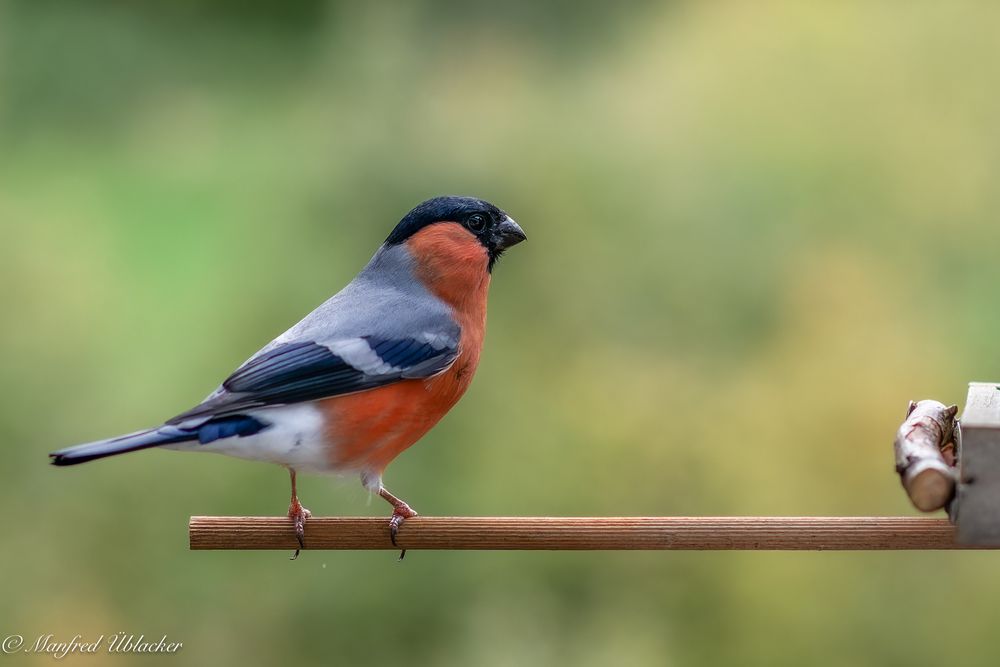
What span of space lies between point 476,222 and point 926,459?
1.25 meters

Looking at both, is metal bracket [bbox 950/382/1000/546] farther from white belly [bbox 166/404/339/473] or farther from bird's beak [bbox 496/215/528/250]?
white belly [bbox 166/404/339/473]

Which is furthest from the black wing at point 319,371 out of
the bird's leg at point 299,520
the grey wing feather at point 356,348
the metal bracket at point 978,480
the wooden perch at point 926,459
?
the metal bracket at point 978,480

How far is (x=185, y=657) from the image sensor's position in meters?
4.08

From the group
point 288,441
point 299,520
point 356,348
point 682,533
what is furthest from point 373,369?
point 682,533

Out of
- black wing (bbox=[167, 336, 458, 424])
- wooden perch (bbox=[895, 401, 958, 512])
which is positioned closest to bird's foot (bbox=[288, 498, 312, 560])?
black wing (bbox=[167, 336, 458, 424])

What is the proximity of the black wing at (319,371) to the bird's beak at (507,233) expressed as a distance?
1.10 ft

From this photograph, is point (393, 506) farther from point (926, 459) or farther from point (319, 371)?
point (926, 459)

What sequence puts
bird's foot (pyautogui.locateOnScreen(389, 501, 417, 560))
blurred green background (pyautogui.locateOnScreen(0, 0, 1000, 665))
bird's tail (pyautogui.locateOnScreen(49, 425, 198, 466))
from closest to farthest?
bird's tail (pyautogui.locateOnScreen(49, 425, 198, 466)), bird's foot (pyautogui.locateOnScreen(389, 501, 417, 560)), blurred green background (pyautogui.locateOnScreen(0, 0, 1000, 665))

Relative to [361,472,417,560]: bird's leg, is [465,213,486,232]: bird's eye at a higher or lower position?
higher

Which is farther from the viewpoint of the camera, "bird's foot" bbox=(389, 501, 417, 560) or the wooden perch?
"bird's foot" bbox=(389, 501, 417, 560)

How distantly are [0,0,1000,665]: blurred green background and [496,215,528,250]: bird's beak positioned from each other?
734 millimetres

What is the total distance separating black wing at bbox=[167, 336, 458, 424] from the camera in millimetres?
2676

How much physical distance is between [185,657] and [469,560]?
3.24 ft

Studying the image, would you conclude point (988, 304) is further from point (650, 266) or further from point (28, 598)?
point (28, 598)
